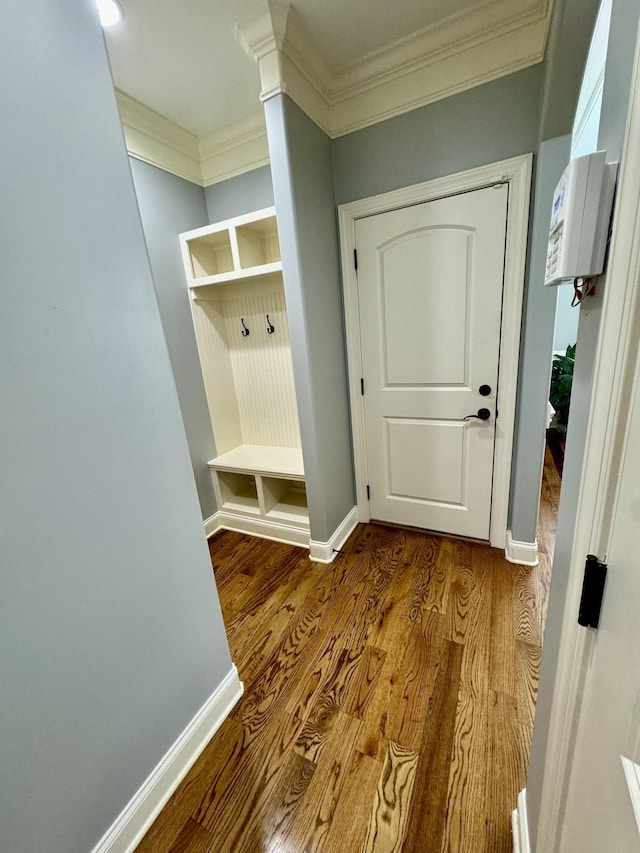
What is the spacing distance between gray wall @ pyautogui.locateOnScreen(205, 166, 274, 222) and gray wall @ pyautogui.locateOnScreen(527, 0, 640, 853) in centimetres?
198

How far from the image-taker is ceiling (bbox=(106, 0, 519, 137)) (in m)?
1.34

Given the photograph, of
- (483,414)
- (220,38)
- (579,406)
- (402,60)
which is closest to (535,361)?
(483,414)

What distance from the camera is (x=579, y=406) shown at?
63 cm

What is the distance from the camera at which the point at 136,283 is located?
94cm

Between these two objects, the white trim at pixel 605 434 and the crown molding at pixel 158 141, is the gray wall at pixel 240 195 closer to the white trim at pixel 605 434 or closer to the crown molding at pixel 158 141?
the crown molding at pixel 158 141

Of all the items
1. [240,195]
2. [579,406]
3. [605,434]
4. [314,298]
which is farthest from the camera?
[240,195]

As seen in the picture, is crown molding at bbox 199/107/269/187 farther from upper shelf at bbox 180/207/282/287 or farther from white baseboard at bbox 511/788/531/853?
white baseboard at bbox 511/788/531/853

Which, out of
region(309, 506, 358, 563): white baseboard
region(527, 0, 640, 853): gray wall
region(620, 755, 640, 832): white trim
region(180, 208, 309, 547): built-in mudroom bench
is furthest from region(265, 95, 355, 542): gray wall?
region(620, 755, 640, 832): white trim

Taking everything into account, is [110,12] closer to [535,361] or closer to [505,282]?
[505,282]

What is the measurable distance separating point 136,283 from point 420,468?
1.85 meters

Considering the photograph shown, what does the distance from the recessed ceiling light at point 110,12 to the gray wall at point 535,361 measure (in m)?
1.82

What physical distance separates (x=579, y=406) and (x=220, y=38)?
6.82 feet

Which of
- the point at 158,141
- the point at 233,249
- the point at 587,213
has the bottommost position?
the point at 587,213

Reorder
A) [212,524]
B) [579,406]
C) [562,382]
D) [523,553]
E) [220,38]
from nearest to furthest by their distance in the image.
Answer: [579,406]
[220,38]
[523,553]
[212,524]
[562,382]
